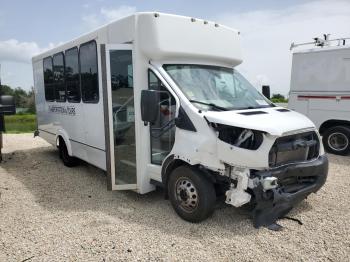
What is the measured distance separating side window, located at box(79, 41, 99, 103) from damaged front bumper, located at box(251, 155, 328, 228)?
3.36 m

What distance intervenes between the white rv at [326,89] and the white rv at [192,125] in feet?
13.8

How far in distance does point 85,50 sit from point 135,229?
3.54 metres

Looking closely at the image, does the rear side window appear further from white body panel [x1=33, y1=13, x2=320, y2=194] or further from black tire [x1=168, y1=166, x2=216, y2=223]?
black tire [x1=168, y1=166, x2=216, y2=223]

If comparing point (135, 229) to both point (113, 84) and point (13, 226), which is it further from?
point (113, 84)

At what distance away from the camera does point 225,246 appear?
3703mm

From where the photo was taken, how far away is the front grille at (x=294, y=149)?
3.88 m

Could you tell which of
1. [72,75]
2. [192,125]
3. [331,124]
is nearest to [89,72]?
[72,75]

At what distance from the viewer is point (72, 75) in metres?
6.53

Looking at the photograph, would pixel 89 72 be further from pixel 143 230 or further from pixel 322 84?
pixel 322 84

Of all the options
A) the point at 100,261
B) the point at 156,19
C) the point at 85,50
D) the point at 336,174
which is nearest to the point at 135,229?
the point at 100,261

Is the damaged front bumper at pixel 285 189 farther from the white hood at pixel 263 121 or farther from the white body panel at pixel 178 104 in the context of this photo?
the white hood at pixel 263 121

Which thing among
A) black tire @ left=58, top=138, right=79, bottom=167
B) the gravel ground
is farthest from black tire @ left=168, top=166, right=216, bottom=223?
black tire @ left=58, top=138, right=79, bottom=167

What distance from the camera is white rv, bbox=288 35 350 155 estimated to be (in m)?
8.22

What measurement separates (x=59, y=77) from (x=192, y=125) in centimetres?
434
